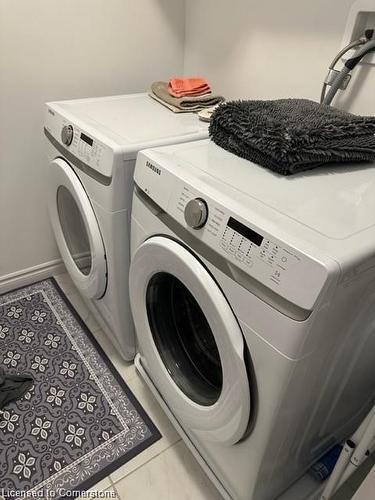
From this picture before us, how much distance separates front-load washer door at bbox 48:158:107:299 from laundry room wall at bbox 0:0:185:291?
236 mm

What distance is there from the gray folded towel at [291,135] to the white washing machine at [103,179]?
0.23 m

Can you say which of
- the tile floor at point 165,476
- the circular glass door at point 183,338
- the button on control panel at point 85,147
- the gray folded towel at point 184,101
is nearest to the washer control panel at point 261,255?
the circular glass door at point 183,338

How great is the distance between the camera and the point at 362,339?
77 cm

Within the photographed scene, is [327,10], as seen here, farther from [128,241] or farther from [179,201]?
[128,241]

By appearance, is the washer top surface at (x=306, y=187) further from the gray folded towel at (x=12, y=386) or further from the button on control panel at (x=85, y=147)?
the gray folded towel at (x=12, y=386)

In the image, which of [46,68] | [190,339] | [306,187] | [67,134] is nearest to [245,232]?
[306,187]

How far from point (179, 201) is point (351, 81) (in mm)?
732

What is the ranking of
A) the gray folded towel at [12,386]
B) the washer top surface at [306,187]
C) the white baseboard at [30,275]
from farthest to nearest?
1. the white baseboard at [30,275]
2. the gray folded towel at [12,386]
3. the washer top surface at [306,187]

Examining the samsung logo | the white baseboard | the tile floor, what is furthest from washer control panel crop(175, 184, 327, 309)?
the white baseboard

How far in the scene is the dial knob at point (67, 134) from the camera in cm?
116

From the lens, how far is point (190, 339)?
1062 millimetres

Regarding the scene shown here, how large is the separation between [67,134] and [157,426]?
1014mm

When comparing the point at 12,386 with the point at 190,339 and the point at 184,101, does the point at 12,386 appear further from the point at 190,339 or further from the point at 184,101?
the point at 184,101

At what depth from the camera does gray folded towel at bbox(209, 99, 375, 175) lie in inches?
31.2
